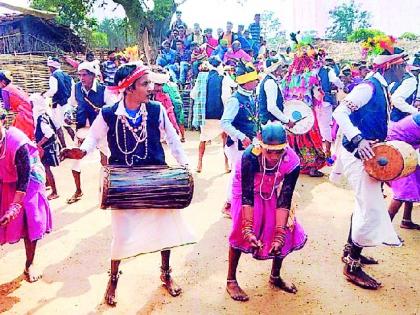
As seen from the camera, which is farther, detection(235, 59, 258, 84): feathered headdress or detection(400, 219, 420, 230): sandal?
detection(235, 59, 258, 84): feathered headdress

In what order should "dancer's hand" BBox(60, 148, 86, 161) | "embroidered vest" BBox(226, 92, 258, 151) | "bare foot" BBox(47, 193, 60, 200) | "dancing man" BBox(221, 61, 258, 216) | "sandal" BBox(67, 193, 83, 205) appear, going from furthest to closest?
1. "bare foot" BBox(47, 193, 60, 200)
2. "sandal" BBox(67, 193, 83, 205)
3. "embroidered vest" BBox(226, 92, 258, 151)
4. "dancing man" BBox(221, 61, 258, 216)
5. "dancer's hand" BBox(60, 148, 86, 161)

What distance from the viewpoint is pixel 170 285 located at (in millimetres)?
3920

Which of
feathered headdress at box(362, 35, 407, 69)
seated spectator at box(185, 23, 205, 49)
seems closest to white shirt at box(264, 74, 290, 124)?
feathered headdress at box(362, 35, 407, 69)

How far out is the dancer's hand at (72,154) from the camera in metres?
3.41

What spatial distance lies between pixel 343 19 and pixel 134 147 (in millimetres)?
26288

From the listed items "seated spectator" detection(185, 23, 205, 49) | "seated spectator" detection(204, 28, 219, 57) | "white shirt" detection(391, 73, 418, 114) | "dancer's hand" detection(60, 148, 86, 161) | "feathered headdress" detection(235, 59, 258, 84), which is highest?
"seated spectator" detection(185, 23, 205, 49)

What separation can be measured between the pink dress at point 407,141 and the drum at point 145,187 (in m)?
2.07

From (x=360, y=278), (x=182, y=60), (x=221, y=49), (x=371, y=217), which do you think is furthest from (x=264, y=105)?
(x=182, y=60)

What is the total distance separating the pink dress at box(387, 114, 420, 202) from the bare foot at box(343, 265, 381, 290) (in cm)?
107

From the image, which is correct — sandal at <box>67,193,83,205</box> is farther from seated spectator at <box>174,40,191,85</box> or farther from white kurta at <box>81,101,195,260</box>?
seated spectator at <box>174,40,191,85</box>

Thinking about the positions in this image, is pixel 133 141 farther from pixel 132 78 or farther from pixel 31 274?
pixel 31 274

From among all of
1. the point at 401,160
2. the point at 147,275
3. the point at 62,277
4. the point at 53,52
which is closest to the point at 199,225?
the point at 147,275

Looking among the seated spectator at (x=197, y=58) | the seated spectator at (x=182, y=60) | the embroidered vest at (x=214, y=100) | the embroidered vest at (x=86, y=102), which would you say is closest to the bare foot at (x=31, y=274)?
the embroidered vest at (x=86, y=102)

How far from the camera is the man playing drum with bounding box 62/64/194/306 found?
3.63 m
